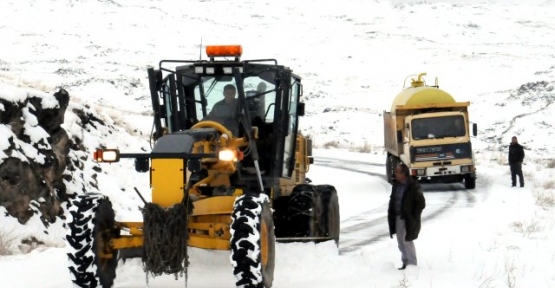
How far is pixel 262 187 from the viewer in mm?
9055

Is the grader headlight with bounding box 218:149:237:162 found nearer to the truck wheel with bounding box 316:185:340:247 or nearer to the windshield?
the windshield

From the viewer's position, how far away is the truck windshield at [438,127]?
23141mm

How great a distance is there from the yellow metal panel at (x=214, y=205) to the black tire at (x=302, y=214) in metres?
A: 2.31

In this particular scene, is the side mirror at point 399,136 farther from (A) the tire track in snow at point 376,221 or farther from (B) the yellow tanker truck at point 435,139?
(A) the tire track in snow at point 376,221

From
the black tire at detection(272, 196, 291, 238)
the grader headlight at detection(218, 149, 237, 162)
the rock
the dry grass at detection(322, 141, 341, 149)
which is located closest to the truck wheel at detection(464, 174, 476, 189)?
the rock

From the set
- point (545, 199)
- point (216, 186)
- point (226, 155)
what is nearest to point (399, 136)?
point (545, 199)

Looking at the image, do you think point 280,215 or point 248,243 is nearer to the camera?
point 248,243

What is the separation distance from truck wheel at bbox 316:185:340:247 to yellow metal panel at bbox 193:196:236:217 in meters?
3.15

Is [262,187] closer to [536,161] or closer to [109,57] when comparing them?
[536,161]

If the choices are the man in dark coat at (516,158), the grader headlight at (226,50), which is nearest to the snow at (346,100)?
the man in dark coat at (516,158)

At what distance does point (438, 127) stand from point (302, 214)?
541 inches

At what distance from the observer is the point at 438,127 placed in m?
23.2

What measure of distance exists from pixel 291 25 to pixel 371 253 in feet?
290

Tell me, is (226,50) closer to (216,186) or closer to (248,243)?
(216,186)
